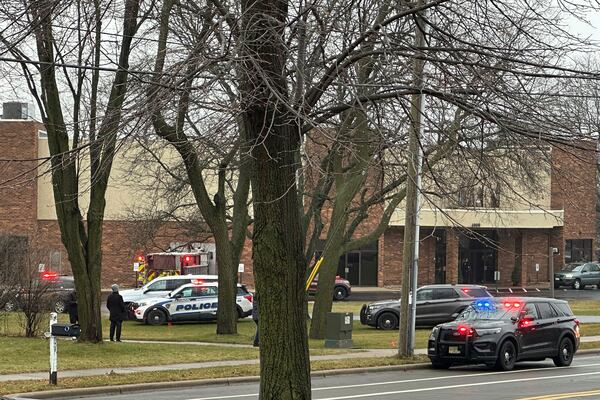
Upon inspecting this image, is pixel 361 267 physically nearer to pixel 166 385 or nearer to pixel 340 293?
pixel 340 293

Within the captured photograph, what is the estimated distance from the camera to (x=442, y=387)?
19.1 metres

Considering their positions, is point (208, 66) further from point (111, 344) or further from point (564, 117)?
point (111, 344)

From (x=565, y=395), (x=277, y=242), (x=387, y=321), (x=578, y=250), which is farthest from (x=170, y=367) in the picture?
(x=578, y=250)

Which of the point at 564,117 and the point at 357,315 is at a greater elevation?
the point at 564,117

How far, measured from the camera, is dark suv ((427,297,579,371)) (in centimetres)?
2270

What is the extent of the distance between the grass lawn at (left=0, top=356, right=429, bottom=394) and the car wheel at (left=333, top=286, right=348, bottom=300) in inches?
1149

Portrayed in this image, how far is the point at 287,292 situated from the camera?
29.1 ft

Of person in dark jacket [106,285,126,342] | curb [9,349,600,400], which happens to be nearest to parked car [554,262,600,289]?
person in dark jacket [106,285,126,342]

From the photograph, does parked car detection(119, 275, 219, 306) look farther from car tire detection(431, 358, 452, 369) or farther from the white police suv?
car tire detection(431, 358, 452, 369)

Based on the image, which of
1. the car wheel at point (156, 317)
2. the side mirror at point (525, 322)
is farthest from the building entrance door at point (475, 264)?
the side mirror at point (525, 322)

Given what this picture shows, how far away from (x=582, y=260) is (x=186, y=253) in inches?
1353

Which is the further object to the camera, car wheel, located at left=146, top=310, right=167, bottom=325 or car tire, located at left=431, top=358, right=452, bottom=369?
car wheel, located at left=146, top=310, right=167, bottom=325

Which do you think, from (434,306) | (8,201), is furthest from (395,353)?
(8,201)

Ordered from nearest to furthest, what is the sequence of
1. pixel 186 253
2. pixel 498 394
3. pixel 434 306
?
pixel 498 394, pixel 434 306, pixel 186 253
